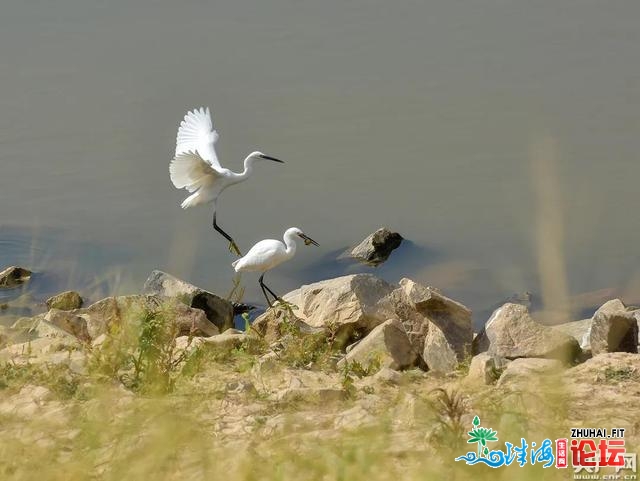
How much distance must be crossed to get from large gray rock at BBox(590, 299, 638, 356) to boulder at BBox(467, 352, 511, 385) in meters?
0.83

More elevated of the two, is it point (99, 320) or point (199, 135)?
point (199, 135)

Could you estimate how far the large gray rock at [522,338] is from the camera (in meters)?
5.93

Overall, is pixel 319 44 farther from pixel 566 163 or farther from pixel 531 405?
pixel 531 405

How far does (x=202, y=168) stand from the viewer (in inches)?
368

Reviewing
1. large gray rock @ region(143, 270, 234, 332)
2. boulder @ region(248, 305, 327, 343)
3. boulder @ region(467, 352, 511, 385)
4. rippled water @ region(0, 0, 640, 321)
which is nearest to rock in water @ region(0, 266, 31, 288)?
rippled water @ region(0, 0, 640, 321)

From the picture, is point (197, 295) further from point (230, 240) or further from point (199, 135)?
point (199, 135)

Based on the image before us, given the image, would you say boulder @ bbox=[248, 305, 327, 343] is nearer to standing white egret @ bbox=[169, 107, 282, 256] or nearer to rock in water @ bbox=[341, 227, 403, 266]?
rock in water @ bbox=[341, 227, 403, 266]

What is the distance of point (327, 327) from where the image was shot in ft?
21.5

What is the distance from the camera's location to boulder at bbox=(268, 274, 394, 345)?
6691mm

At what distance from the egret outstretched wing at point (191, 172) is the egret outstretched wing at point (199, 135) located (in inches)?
7.6

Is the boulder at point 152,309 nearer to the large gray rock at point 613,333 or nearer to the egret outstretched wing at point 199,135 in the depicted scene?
the large gray rock at point 613,333

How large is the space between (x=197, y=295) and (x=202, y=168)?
2.08 m

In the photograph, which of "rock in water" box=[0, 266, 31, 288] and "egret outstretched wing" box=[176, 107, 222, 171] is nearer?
"rock in water" box=[0, 266, 31, 288]

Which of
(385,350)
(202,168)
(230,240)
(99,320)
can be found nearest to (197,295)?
(99,320)
